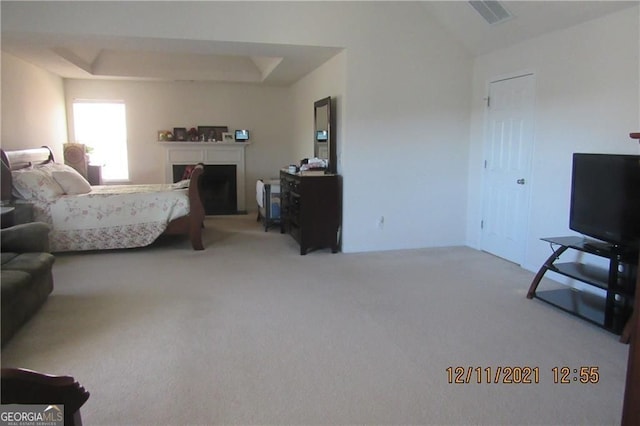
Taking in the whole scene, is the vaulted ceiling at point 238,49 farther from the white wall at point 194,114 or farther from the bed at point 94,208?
the bed at point 94,208

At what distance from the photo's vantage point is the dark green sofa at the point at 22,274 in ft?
9.45

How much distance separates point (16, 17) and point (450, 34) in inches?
175

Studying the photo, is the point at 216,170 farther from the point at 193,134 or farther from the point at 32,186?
the point at 32,186

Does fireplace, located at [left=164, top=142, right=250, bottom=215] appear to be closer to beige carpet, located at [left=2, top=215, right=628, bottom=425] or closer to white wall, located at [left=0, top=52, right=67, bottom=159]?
white wall, located at [left=0, top=52, right=67, bottom=159]

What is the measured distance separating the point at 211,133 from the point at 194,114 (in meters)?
0.43

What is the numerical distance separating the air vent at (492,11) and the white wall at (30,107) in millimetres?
→ 5230

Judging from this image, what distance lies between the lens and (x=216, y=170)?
26.2ft

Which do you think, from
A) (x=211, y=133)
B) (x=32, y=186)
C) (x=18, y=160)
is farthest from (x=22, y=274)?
(x=211, y=133)

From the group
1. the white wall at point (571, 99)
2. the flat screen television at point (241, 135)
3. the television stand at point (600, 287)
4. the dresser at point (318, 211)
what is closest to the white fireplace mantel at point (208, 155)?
the flat screen television at point (241, 135)

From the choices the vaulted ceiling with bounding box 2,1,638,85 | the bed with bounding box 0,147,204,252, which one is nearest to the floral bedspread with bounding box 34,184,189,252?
the bed with bounding box 0,147,204,252

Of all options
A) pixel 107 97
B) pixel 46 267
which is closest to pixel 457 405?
pixel 46 267

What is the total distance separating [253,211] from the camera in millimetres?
8312

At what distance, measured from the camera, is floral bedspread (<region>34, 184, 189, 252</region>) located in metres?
4.99

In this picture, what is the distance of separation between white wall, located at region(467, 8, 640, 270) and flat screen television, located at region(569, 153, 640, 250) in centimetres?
30
